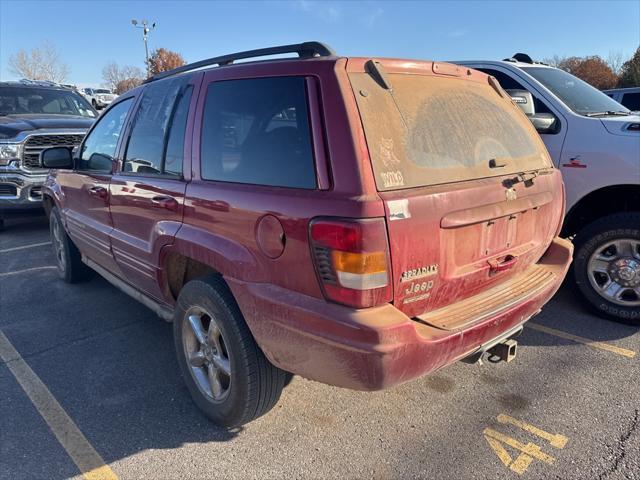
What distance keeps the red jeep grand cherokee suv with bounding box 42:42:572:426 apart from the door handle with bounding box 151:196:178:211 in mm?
15

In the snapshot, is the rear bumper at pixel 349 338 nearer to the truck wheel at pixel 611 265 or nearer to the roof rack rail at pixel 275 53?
the roof rack rail at pixel 275 53

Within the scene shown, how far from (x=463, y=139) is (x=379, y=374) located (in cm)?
128

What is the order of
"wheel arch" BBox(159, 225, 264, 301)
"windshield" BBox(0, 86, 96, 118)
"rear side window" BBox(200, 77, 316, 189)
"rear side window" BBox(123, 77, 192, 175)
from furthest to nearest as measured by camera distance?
"windshield" BBox(0, 86, 96, 118) → "rear side window" BBox(123, 77, 192, 175) → "wheel arch" BBox(159, 225, 264, 301) → "rear side window" BBox(200, 77, 316, 189)

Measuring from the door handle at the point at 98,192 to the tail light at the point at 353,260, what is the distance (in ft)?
7.69

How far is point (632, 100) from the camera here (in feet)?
31.9

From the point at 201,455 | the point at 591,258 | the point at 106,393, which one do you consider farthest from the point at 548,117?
the point at 106,393

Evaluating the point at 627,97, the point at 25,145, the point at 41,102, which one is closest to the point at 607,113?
the point at 627,97

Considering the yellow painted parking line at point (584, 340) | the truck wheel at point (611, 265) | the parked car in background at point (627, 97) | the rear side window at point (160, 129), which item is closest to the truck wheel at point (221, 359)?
the rear side window at point (160, 129)

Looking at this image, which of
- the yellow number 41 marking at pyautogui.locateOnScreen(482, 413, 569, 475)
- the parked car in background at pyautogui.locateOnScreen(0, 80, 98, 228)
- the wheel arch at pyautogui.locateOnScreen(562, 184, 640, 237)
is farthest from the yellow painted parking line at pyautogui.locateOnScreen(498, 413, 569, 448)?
the parked car in background at pyautogui.locateOnScreen(0, 80, 98, 228)

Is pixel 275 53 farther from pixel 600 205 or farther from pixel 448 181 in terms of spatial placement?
pixel 600 205

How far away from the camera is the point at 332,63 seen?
7.05 feet

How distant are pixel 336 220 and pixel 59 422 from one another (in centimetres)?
213

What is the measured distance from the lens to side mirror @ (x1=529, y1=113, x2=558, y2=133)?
4.06 meters

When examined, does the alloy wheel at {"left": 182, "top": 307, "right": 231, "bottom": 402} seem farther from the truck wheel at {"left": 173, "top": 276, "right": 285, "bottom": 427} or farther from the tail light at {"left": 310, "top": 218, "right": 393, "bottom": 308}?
the tail light at {"left": 310, "top": 218, "right": 393, "bottom": 308}
